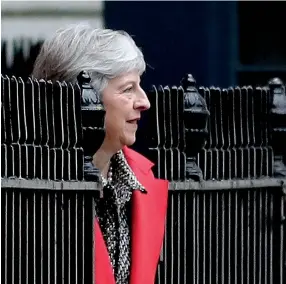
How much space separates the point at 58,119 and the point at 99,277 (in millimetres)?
573

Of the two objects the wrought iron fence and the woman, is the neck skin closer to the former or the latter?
the woman

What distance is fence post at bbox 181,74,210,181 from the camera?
5.59 meters

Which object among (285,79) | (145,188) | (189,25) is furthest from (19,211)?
(285,79)

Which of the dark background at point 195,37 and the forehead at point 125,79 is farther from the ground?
the forehead at point 125,79

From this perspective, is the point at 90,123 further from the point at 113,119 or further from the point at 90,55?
the point at 90,55

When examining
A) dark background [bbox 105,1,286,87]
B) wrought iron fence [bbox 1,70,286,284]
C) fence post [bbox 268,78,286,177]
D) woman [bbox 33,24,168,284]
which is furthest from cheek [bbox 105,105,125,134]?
dark background [bbox 105,1,286,87]

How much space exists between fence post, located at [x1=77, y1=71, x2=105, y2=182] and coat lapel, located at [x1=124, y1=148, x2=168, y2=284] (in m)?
0.26

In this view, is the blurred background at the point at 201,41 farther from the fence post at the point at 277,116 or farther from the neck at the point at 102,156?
the neck at the point at 102,156

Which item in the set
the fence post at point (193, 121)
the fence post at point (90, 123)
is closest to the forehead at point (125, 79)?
the fence post at point (90, 123)

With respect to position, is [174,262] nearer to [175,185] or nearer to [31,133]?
[175,185]

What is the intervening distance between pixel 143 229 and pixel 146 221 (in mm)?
Answer: 36

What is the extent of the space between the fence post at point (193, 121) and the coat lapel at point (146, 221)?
6.8 inches

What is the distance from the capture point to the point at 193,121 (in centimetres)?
560

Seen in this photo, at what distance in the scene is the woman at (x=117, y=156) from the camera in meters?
5.38
